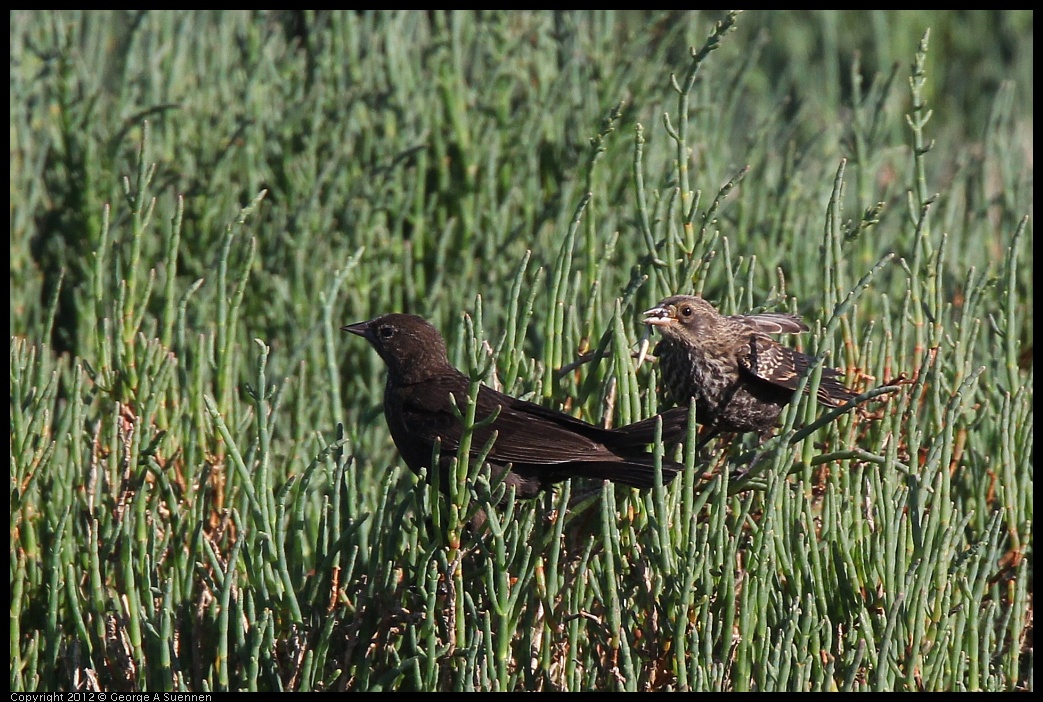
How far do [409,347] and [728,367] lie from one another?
81 cm

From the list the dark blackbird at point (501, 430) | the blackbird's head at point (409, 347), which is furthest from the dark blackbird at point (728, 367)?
the blackbird's head at point (409, 347)

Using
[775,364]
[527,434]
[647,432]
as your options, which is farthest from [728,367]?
[527,434]

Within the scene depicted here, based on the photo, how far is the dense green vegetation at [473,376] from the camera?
254 centimetres

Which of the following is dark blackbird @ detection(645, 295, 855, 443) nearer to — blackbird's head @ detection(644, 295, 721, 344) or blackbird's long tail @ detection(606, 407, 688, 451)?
blackbird's head @ detection(644, 295, 721, 344)

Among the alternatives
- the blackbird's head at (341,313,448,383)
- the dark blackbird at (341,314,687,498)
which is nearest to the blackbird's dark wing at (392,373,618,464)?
the dark blackbird at (341,314,687,498)

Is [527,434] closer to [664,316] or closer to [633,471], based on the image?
[633,471]

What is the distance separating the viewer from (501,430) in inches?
106

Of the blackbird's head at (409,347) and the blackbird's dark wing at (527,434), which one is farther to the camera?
the blackbird's head at (409,347)

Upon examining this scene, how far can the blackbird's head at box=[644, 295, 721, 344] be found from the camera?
273 centimetres

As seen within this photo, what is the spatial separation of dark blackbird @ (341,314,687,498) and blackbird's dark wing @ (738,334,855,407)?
1.04 ft

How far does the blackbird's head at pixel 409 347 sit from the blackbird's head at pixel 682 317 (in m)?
0.62

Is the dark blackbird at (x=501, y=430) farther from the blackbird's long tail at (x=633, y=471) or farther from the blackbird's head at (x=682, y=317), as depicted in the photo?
the blackbird's head at (x=682, y=317)

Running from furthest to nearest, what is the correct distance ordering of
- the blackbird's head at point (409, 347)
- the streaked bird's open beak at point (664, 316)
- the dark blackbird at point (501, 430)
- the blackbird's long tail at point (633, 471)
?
the blackbird's head at point (409, 347) → the streaked bird's open beak at point (664, 316) → the dark blackbird at point (501, 430) → the blackbird's long tail at point (633, 471)
